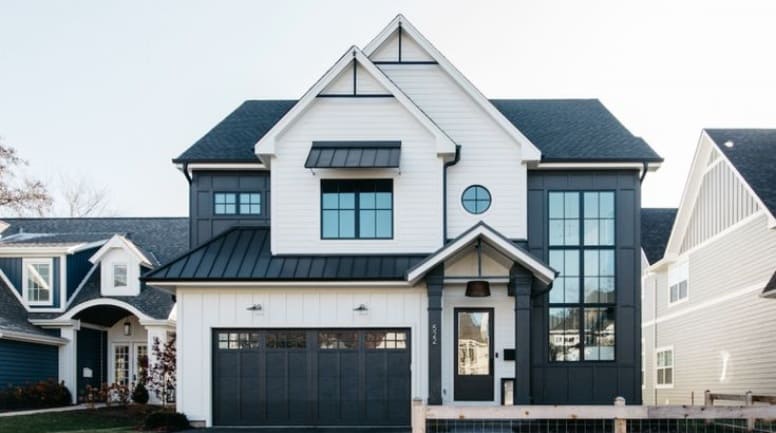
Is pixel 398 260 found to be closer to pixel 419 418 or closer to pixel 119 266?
pixel 419 418

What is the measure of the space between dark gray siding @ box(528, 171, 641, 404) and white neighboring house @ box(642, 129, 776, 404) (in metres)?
2.84

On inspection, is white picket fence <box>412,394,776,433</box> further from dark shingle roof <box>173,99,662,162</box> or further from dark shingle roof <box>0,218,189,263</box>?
dark shingle roof <box>0,218,189,263</box>

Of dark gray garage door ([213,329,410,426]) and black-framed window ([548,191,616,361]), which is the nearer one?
dark gray garage door ([213,329,410,426])

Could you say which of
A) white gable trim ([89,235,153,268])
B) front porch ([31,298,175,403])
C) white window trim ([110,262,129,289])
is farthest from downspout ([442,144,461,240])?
white window trim ([110,262,129,289])

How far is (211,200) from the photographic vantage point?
18938 mm

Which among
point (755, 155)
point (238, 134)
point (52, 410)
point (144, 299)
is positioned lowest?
point (52, 410)

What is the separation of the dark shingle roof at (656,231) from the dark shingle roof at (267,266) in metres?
15.3

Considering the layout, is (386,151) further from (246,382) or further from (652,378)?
(652,378)

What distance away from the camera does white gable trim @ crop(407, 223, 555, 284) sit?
16.1 metres

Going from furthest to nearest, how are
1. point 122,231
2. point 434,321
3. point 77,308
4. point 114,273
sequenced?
1. point 122,231
2. point 114,273
3. point 77,308
4. point 434,321

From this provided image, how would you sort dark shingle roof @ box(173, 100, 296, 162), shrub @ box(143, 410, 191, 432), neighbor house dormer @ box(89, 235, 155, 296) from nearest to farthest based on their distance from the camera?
1. shrub @ box(143, 410, 191, 432)
2. dark shingle roof @ box(173, 100, 296, 162)
3. neighbor house dormer @ box(89, 235, 155, 296)

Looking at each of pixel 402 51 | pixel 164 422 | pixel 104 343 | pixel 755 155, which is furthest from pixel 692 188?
pixel 104 343

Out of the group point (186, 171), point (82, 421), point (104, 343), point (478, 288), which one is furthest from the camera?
point (104, 343)

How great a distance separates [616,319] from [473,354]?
336cm
